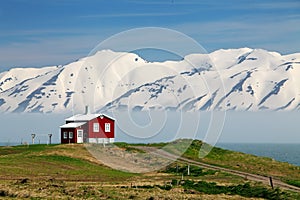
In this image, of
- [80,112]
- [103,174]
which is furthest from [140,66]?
[80,112]

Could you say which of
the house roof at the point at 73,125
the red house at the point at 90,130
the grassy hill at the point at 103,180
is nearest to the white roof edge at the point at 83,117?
the red house at the point at 90,130

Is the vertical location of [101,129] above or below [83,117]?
below

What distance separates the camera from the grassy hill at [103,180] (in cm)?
5488

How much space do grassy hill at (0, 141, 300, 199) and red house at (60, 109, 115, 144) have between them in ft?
49.8

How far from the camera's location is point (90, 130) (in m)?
118

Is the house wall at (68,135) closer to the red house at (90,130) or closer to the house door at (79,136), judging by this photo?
the red house at (90,130)

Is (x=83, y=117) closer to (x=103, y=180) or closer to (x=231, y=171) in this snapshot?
(x=231, y=171)

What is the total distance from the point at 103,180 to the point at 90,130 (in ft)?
163

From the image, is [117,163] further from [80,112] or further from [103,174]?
[80,112]

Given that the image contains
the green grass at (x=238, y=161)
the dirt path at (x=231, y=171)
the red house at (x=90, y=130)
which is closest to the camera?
the dirt path at (x=231, y=171)

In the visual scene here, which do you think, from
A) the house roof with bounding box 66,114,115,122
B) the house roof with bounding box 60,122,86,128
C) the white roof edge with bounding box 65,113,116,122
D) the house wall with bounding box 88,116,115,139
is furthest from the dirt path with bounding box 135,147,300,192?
the house roof with bounding box 60,122,86,128

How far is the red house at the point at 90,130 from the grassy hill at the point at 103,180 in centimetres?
1519

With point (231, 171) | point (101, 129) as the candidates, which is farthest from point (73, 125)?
point (231, 171)

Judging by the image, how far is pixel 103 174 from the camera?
75.4 metres
